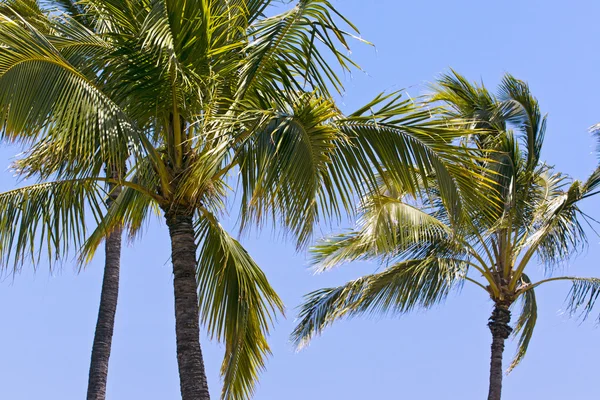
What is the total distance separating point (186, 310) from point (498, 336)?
25.4 ft

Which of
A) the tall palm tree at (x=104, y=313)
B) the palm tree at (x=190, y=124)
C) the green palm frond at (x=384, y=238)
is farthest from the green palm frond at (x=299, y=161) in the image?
the tall palm tree at (x=104, y=313)

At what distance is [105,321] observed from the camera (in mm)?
15062

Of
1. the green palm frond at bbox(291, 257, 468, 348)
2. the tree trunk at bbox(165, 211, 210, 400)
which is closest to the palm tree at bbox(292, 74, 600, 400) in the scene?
the green palm frond at bbox(291, 257, 468, 348)

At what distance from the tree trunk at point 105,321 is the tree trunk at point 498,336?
241 inches

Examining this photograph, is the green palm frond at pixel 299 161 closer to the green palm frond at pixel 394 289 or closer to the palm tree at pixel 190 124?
the palm tree at pixel 190 124

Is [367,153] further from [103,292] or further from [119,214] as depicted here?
[103,292]

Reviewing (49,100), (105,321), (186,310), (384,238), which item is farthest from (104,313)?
(49,100)

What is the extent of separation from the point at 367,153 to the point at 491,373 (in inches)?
310

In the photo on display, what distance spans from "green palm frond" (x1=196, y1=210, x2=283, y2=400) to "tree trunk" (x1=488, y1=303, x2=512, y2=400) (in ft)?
19.1

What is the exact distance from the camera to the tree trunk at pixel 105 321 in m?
14.7

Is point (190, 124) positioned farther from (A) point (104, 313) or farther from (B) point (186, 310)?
(A) point (104, 313)

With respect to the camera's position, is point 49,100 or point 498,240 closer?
point 49,100

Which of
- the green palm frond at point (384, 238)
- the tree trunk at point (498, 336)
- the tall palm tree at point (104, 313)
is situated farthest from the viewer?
the tree trunk at point (498, 336)

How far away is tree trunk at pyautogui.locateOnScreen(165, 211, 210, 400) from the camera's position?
8.49 m
